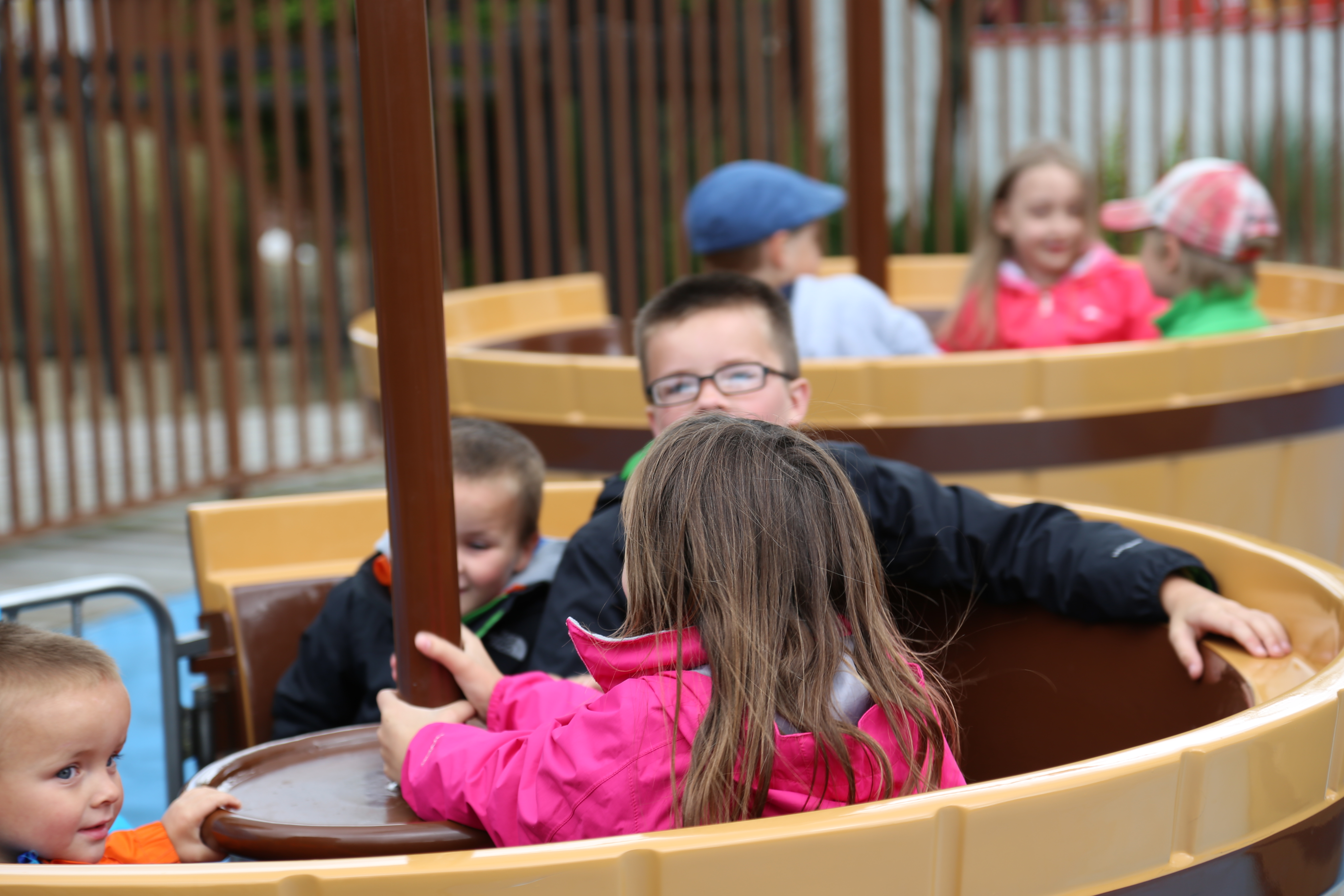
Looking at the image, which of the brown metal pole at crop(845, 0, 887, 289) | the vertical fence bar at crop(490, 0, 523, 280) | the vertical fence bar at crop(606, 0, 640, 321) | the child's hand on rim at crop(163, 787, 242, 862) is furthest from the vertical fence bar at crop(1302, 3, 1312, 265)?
the child's hand on rim at crop(163, 787, 242, 862)

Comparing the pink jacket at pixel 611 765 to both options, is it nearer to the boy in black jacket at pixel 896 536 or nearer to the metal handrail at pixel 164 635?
the boy in black jacket at pixel 896 536

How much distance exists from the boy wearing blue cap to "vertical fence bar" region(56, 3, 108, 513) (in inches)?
99.9

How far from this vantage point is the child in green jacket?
2965 mm

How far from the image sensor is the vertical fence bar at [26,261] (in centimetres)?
432

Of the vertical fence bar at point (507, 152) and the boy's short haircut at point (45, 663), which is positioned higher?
the vertical fence bar at point (507, 152)

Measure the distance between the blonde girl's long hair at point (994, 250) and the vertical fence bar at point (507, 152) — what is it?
261 centimetres

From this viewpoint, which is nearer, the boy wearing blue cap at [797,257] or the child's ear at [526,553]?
the child's ear at [526,553]

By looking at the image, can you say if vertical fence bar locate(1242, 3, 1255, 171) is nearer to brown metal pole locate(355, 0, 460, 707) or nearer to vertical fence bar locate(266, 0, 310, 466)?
vertical fence bar locate(266, 0, 310, 466)

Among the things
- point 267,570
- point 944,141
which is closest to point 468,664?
point 267,570

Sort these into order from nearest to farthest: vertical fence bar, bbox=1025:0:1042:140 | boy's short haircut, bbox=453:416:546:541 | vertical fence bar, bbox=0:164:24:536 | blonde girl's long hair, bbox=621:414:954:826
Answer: blonde girl's long hair, bbox=621:414:954:826 → boy's short haircut, bbox=453:416:546:541 → vertical fence bar, bbox=0:164:24:536 → vertical fence bar, bbox=1025:0:1042:140

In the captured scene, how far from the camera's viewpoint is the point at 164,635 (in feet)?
5.79

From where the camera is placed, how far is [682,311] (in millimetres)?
1766

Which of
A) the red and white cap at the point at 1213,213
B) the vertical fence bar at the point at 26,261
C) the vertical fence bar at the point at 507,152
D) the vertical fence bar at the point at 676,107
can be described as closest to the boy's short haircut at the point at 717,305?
the red and white cap at the point at 1213,213

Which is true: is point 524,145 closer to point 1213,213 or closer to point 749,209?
point 749,209
